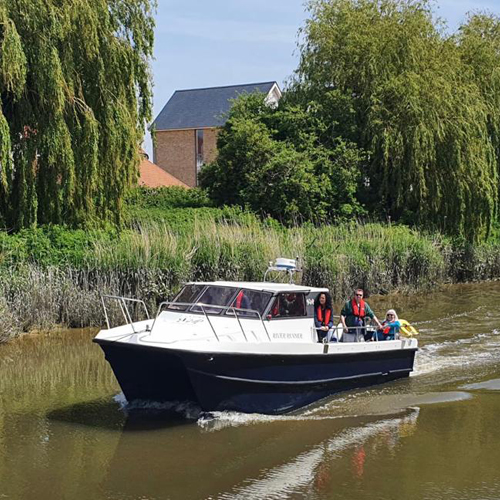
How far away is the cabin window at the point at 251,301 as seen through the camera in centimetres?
1335

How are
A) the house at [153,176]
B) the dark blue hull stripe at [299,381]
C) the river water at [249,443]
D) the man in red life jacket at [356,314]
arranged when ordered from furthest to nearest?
the house at [153,176], the man in red life jacket at [356,314], the dark blue hull stripe at [299,381], the river water at [249,443]

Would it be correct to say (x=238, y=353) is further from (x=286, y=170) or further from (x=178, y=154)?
(x=178, y=154)

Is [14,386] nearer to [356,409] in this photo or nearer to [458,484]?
[356,409]

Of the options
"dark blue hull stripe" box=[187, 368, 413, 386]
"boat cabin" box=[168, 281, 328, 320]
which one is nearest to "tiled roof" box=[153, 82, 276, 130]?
"dark blue hull stripe" box=[187, 368, 413, 386]

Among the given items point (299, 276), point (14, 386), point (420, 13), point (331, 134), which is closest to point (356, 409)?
point (14, 386)

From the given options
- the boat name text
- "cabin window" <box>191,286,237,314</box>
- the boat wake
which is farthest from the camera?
the boat wake

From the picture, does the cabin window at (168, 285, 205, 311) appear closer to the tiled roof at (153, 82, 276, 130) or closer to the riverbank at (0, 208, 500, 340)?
the riverbank at (0, 208, 500, 340)

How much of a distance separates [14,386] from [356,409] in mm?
5804

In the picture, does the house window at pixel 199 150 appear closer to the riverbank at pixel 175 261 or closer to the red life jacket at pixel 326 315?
the riverbank at pixel 175 261

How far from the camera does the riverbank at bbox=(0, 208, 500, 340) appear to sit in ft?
61.8

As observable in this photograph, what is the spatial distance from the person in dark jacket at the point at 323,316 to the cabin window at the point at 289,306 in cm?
34

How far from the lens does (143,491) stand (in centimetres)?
918

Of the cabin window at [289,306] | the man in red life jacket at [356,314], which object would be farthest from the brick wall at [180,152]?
the cabin window at [289,306]

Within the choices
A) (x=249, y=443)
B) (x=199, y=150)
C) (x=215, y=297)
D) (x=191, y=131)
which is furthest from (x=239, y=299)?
(x=199, y=150)
